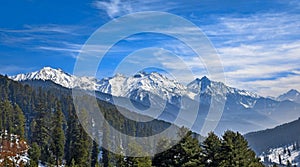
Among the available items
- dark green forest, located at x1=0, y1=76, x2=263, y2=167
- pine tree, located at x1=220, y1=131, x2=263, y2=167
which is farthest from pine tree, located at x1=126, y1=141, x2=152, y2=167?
pine tree, located at x1=220, y1=131, x2=263, y2=167

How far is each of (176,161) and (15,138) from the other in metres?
81.9

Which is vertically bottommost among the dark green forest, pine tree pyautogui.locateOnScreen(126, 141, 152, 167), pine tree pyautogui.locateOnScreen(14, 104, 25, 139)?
pine tree pyautogui.locateOnScreen(126, 141, 152, 167)

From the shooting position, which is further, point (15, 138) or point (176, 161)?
point (15, 138)

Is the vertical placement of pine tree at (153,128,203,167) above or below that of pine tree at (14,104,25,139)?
below

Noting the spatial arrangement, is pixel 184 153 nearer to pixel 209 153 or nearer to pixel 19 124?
pixel 209 153

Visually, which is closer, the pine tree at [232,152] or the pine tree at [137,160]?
the pine tree at [232,152]

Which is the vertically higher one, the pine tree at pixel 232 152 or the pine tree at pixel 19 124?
the pine tree at pixel 19 124

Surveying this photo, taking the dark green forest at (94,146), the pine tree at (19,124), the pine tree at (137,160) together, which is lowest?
the pine tree at (137,160)

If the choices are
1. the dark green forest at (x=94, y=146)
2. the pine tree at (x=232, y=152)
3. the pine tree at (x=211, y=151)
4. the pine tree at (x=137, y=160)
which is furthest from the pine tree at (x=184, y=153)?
the pine tree at (x=232, y=152)

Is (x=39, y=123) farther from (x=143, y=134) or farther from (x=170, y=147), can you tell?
(x=143, y=134)

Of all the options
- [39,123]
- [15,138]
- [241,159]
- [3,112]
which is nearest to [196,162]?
[241,159]

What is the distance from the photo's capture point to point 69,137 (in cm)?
10094

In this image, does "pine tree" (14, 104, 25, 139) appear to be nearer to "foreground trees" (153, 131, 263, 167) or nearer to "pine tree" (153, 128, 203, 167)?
"pine tree" (153, 128, 203, 167)

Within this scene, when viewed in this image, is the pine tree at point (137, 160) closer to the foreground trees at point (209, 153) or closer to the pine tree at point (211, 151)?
the foreground trees at point (209, 153)
